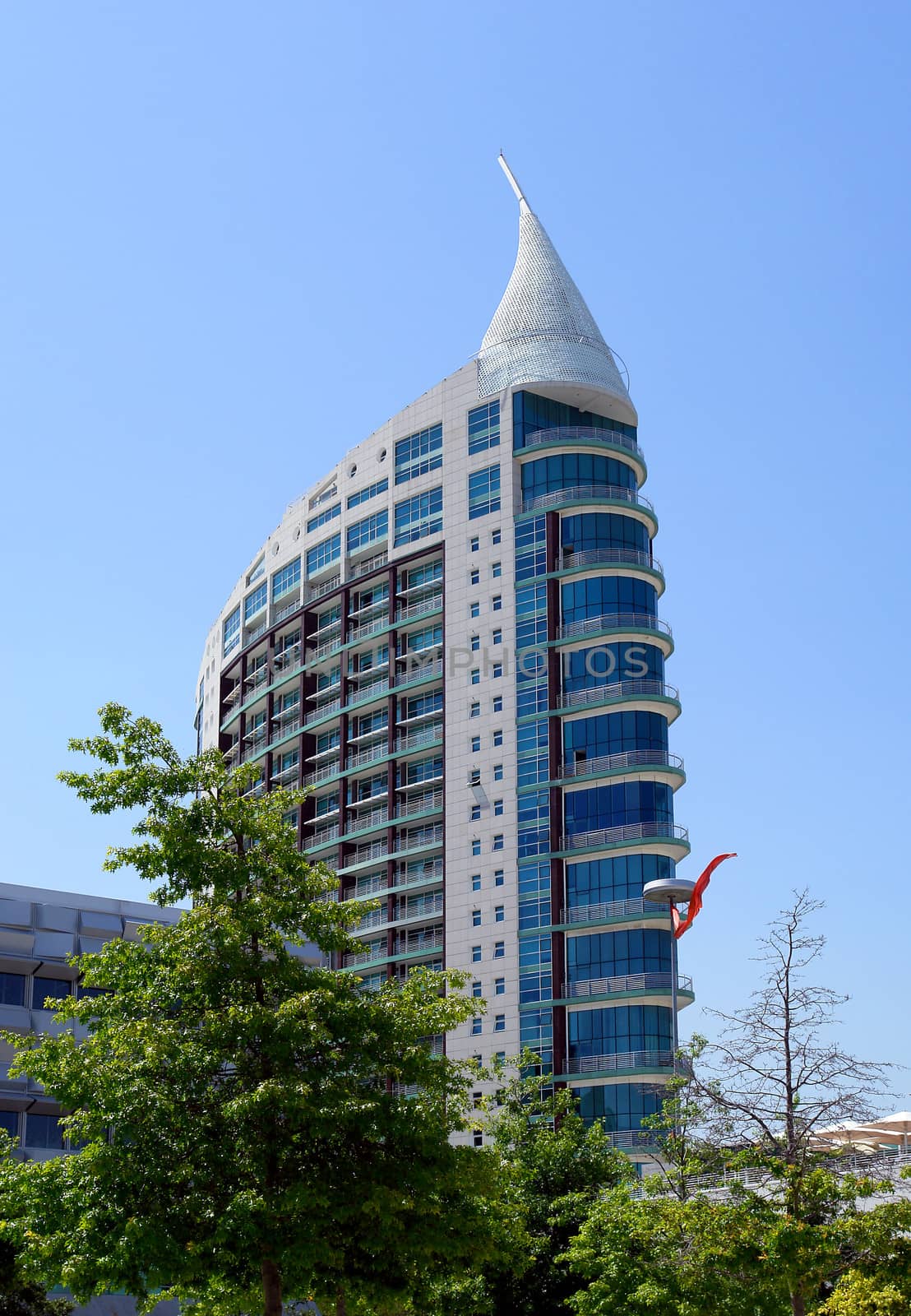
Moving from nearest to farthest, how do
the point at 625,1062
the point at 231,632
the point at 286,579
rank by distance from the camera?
the point at 625,1062, the point at 286,579, the point at 231,632

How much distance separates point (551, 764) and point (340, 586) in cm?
2821

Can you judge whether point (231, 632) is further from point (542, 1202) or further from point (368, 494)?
point (542, 1202)

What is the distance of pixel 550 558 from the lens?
108 metres

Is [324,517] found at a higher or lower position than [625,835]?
higher

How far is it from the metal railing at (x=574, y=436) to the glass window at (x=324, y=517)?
20.2 m

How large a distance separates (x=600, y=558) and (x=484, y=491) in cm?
1115

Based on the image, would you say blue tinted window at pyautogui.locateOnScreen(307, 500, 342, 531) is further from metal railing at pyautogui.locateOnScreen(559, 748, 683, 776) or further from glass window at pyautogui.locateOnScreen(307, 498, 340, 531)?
metal railing at pyautogui.locateOnScreen(559, 748, 683, 776)

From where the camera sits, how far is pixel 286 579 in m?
133

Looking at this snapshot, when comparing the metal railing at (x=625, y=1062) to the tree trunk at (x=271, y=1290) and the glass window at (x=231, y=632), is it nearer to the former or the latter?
the glass window at (x=231, y=632)

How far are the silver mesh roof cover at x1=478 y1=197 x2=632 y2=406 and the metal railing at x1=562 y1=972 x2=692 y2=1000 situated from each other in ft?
135

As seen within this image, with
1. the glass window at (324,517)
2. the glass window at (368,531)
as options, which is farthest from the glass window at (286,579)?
the glass window at (368,531)

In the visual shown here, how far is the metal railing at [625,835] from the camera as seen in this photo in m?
99.0

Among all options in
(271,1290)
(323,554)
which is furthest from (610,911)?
(271,1290)

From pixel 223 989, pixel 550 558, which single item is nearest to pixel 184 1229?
pixel 223 989
